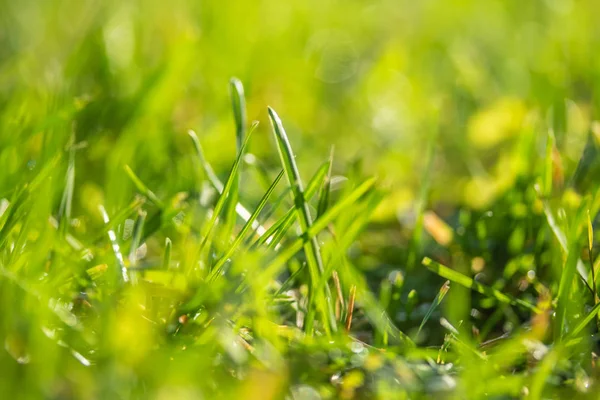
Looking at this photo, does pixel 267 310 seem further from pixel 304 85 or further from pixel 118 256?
pixel 304 85

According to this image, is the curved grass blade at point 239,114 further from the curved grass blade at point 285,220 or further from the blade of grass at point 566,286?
the blade of grass at point 566,286

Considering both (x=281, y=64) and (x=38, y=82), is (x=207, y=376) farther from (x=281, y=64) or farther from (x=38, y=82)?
(x=281, y=64)

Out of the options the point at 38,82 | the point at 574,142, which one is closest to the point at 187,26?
the point at 38,82

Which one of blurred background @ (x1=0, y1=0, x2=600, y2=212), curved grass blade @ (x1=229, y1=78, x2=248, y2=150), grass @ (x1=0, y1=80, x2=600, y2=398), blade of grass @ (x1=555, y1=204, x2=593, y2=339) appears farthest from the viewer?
blurred background @ (x1=0, y1=0, x2=600, y2=212)

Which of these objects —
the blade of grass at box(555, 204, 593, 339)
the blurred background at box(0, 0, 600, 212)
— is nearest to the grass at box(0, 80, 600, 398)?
the blade of grass at box(555, 204, 593, 339)

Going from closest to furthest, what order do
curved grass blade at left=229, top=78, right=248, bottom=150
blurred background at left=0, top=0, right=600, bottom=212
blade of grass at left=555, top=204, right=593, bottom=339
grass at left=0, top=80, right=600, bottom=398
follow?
grass at left=0, top=80, right=600, bottom=398 < blade of grass at left=555, top=204, right=593, bottom=339 < curved grass blade at left=229, top=78, right=248, bottom=150 < blurred background at left=0, top=0, right=600, bottom=212

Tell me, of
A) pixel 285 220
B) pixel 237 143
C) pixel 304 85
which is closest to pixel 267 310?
pixel 285 220

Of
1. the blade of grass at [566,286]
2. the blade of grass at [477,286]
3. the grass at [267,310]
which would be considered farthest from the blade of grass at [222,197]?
Result: the blade of grass at [566,286]

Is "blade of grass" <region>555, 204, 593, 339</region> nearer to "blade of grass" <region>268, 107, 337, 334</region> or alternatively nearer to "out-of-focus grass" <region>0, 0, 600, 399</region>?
"out-of-focus grass" <region>0, 0, 600, 399</region>
